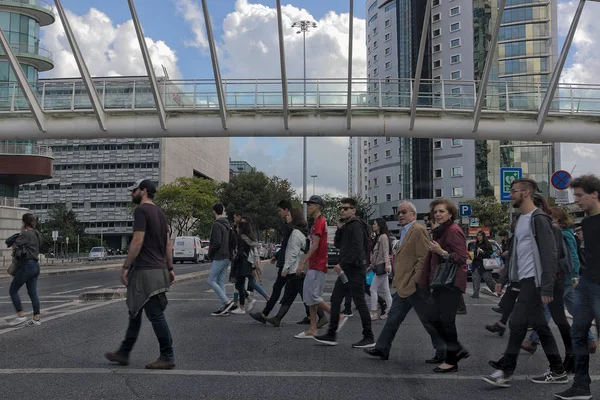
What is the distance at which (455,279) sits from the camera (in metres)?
6.23

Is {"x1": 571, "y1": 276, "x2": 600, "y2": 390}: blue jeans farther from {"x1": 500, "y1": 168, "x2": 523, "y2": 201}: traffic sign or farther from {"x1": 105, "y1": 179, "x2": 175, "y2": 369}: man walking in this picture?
{"x1": 500, "y1": 168, "x2": 523, "y2": 201}: traffic sign

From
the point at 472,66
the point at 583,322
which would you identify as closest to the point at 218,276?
the point at 583,322

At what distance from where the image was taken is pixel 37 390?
5.27 meters

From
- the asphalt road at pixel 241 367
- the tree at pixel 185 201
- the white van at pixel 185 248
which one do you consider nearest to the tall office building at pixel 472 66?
the tree at pixel 185 201

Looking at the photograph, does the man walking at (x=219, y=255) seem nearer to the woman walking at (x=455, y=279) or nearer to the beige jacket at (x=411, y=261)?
the beige jacket at (x=411, y=261)

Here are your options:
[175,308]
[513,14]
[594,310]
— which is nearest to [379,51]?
[513,14]

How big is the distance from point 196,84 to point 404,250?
1665cm

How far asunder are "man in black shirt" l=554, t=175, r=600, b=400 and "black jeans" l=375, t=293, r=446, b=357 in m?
1.59

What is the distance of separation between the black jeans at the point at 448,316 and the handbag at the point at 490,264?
355 inches

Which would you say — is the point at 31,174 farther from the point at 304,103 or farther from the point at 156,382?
the point at 156,382

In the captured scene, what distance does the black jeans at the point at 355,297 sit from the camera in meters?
7.45

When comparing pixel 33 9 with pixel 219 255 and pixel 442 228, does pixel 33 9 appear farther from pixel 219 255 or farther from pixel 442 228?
pixel 442 228

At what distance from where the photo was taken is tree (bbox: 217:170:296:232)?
211ft

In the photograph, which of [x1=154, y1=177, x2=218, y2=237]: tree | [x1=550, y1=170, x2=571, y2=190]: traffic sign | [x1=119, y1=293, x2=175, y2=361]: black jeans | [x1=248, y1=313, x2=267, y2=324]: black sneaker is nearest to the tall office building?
[x1=154, y1=177, x2=218, y2=237]: tree
